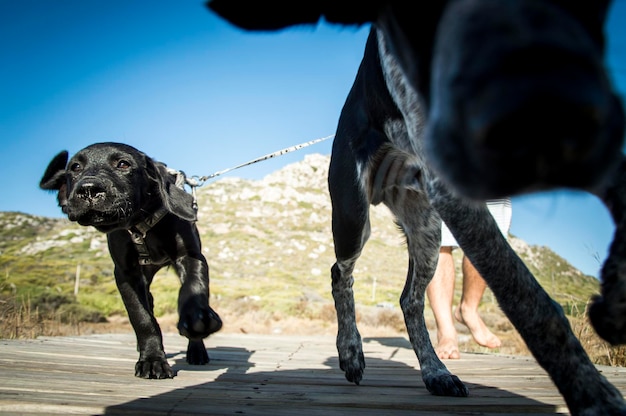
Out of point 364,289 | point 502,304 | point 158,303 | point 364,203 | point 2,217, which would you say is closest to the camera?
point 502,304

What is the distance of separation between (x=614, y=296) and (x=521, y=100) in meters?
1.03

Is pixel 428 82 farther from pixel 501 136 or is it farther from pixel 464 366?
pixel 464 366

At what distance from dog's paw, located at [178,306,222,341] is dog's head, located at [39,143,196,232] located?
976 mm

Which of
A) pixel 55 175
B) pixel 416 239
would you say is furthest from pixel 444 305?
pixel 55 175

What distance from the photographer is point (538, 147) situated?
2.64 feet

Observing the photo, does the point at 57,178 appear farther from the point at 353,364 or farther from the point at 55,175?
the point at 353,364

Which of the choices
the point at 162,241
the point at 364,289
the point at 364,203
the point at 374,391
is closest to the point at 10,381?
the point at 162,241

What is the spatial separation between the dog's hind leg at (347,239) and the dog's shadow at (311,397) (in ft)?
0.52

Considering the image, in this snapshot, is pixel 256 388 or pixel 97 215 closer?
pixel 256 388

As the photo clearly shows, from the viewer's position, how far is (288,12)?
1443 millimetres

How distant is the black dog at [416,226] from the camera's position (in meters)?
1.56

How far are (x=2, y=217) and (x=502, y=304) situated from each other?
60120mm

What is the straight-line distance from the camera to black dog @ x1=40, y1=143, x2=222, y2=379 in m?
3.19

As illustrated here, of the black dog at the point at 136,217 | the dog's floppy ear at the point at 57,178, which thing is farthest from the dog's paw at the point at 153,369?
the dog's floppy ear at the point at 57,178
